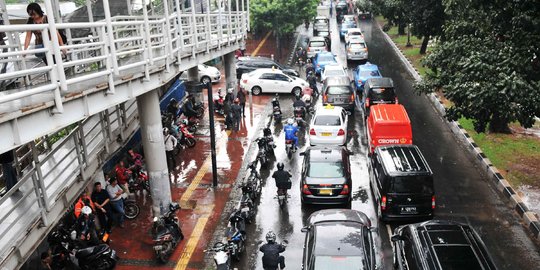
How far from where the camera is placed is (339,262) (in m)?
8.88

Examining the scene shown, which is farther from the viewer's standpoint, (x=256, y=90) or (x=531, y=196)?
(x=256, y=90)

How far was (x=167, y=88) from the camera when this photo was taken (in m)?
23.4

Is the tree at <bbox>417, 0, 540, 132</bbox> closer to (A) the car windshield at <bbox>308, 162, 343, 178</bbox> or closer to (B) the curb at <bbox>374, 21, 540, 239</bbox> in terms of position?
(B) the curb at <bbox>374, 21, 540, 239</bbox>

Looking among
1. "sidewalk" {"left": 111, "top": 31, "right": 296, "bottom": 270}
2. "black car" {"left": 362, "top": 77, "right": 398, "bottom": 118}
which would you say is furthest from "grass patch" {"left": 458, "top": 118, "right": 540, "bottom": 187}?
"sidewalk" {"left": 111, "top": 31, "right": 296, "bottom": 270}

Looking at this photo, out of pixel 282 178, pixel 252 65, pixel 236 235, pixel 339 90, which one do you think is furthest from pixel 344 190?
pixel 252 65

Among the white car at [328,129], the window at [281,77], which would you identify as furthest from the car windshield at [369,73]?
the white car at [328,129]

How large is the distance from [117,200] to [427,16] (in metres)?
18.7

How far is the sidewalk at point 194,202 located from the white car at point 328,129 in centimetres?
278

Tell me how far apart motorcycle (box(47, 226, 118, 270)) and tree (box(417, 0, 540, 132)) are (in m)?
9.30

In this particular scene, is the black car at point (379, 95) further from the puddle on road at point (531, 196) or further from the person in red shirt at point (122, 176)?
the person in red shirt at point (122, 176)

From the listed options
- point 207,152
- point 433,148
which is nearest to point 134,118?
point 207,152

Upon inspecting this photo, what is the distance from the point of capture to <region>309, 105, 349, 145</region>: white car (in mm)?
17234

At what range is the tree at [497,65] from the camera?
37.1 ft

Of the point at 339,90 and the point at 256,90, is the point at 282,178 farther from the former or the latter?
the point at 256,90
